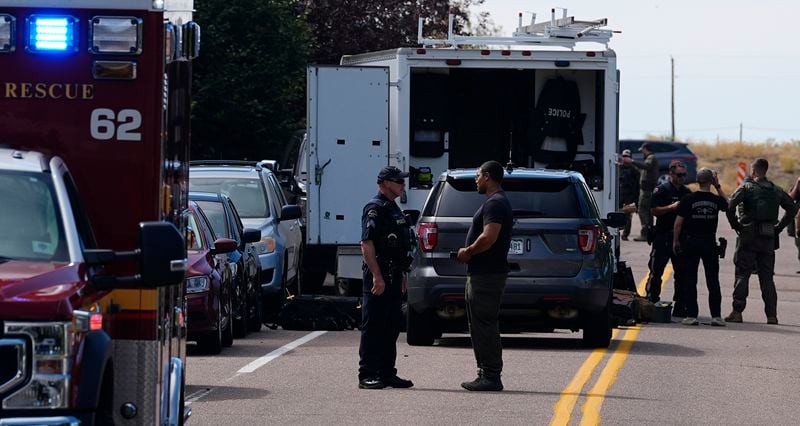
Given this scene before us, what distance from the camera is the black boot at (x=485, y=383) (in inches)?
508

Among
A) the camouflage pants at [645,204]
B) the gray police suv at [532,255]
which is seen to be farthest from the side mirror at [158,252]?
the camouflage pants at [645,204]

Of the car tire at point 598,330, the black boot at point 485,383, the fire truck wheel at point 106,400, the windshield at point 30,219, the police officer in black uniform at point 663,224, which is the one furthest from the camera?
the police officer in black uniform at point 663,224

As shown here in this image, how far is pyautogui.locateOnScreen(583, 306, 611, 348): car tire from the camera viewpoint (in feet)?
53.1

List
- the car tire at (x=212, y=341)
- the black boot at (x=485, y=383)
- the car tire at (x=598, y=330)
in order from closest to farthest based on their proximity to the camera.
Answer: the black boot at (x=485, y=383), the car tire at (x=212, y=341), the car tire at (x=598, y=330)

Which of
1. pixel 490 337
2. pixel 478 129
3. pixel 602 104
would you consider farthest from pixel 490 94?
pixel 490 337

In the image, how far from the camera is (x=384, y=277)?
12969 millimetres

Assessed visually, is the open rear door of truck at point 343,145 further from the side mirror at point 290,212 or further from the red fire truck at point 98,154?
the red fire truck at point 98,154

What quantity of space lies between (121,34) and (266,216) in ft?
42.2

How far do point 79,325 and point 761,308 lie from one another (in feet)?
57.8

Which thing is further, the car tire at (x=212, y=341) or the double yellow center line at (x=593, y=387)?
the car tire at (x=212, y=341)

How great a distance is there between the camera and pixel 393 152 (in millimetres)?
20406

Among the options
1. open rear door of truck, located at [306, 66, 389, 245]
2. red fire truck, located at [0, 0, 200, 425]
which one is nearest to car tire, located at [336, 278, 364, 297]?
open rear door of truck, located at [306, 66, 389, 245]

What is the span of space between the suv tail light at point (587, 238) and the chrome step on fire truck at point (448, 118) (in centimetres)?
400

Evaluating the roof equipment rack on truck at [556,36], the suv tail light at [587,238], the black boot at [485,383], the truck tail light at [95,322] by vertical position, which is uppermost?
the roof equipment rack on truck at [556,36]
